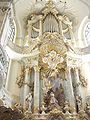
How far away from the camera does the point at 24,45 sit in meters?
15.5

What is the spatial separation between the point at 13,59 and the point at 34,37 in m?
2.99

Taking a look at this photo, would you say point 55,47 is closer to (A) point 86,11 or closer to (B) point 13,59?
(B) point 13,59

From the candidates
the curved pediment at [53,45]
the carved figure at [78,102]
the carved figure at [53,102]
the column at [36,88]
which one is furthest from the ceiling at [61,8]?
the carved figure at [78,102]

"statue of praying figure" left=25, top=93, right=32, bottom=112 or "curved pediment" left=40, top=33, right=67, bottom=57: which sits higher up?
"curved pediment" left=40, top=33, right=67, bottom=57

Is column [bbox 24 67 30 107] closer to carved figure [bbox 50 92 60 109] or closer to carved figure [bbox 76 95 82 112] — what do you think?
carved figure [bbox 50 92 60 109]

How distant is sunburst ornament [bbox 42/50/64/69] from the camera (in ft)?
43.6

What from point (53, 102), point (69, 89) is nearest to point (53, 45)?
point (69, 89)

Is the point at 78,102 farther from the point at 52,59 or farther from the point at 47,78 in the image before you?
the point at 52,59

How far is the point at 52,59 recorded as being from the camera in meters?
13.4

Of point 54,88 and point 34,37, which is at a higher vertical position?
point 34,37

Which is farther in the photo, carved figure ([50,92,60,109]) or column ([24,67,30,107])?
column ([24,67,30,107])

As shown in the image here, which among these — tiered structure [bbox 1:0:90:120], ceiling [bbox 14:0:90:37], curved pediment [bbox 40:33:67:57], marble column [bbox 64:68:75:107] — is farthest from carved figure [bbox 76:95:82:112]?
ceiling [bbox 14:0:90:37]

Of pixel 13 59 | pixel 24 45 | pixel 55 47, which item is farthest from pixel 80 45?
pixel 13 59

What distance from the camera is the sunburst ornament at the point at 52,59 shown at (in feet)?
43.6
